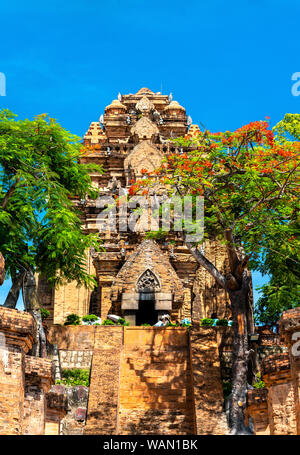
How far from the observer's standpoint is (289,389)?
47.1 ft

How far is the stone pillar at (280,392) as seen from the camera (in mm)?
14112

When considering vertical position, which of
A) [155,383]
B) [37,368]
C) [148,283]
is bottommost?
[37,368]

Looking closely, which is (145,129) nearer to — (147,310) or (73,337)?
(147,310)

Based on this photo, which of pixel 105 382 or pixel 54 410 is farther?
pixel 105 382

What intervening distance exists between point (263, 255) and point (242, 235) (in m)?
1.99

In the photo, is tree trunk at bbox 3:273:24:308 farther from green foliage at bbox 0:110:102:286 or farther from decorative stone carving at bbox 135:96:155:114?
decorative stone carving at bbox 135:96:155:114

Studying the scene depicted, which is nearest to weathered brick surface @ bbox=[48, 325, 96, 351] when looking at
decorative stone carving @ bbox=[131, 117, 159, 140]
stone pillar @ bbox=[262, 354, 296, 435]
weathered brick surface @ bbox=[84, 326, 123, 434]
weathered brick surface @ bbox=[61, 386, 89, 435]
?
weathered brick surface @ bbox=[84, 326, 123, 434]

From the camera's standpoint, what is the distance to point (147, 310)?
32.7 meters

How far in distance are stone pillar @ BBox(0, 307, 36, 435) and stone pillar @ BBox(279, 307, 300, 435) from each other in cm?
422

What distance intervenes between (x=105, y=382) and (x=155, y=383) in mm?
2041

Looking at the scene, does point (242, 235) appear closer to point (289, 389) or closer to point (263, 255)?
point (263, 255)

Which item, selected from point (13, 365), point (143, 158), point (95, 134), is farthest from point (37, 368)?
point (95, 134)

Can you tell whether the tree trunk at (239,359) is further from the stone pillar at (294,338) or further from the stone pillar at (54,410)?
the stone pillar at (294,338)
